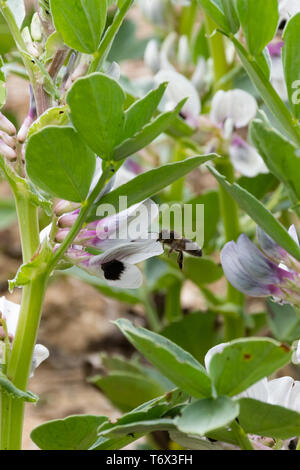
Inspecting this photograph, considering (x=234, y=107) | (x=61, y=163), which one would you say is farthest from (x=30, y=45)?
(x=234, y=107)

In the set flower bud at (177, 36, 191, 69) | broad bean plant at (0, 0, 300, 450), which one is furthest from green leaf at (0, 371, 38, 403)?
flower bud at (177, 36, 191, 69)

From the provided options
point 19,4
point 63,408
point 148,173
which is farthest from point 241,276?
point 63,408

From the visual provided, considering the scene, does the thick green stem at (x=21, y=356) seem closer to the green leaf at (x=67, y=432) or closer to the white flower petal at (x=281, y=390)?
the green leaf at (x=67, y=432)

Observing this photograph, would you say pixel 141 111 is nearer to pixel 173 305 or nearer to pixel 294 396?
pixel 294 396

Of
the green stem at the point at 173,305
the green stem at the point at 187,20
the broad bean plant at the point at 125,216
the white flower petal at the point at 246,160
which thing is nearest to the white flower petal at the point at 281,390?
the broad bean plant at the point at 125,216

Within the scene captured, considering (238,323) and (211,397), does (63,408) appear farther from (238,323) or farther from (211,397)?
(211,397)

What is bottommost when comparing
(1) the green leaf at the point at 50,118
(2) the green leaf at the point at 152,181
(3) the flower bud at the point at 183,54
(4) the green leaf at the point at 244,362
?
(4) the green leaf at the point at 244,362

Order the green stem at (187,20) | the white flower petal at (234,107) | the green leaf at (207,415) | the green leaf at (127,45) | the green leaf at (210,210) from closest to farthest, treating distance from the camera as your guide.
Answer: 1. the green leaf at (207,415)
2. the white flower petal at (234,107)
3. the green leaf at (210,210)
4. the green stem at (187,20)
5. the green leaf at (127,45)
